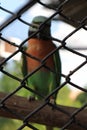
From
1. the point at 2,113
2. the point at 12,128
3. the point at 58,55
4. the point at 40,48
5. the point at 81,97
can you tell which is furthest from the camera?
the point at 81,97

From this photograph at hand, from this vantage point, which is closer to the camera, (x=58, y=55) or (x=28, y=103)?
(x=28, y=103)

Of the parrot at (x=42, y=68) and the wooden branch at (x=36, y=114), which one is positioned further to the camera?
the parrot at (x=42, y=68)

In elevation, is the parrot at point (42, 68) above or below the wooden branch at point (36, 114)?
above

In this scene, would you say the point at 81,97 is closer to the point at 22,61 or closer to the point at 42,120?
the point at 22,61

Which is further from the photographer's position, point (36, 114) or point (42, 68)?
point (42, 68)

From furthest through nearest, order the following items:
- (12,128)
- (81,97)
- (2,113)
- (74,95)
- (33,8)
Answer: (74,95) < (81,97) < (12,128) < (33,8) < (2,113)

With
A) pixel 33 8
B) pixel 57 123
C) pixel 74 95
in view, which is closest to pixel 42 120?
pixel 57 123

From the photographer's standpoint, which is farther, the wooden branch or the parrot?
the parrot

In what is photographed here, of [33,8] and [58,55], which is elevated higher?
[33,8]

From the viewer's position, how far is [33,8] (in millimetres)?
2729

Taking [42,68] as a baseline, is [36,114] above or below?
below

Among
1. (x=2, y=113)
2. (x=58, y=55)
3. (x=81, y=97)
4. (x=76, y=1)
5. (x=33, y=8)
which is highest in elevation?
(x=81, y=97)

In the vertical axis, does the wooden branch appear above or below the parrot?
below

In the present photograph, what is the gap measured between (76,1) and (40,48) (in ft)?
0.99
